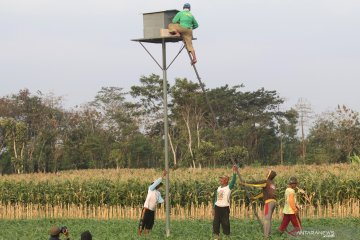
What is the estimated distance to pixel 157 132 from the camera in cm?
6850

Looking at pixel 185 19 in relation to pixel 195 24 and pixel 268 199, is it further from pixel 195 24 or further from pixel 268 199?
pixel 268 199

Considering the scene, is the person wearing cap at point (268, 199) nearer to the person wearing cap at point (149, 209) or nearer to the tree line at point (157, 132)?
the person wearing cap at point (149, 209)

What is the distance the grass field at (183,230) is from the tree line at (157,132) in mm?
37034

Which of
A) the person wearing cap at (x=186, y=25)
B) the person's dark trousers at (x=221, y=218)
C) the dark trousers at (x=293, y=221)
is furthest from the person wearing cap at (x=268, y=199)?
the person wearing cap at (x=186, y=25)

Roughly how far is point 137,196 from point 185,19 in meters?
13.2

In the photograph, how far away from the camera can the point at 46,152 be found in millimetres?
64125

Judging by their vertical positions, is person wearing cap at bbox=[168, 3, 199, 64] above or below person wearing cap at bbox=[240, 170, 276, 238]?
above

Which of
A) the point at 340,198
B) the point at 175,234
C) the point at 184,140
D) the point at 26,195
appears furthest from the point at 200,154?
the point at 175,234

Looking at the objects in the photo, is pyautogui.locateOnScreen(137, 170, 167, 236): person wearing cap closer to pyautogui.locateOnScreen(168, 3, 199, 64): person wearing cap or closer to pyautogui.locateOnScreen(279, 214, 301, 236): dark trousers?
pyautogui.locateOnScreen(279, 214, 301, 236): dark trousers

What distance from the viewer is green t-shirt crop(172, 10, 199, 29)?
52.7 ft

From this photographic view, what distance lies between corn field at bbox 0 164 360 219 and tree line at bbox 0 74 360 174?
93.9 ft

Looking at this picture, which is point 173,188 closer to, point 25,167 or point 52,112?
point 25,167

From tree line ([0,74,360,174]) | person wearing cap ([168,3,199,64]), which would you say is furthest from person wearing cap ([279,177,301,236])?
tree line ([0,74,360,174])

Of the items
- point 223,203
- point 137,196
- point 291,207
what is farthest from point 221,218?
point 137,196
